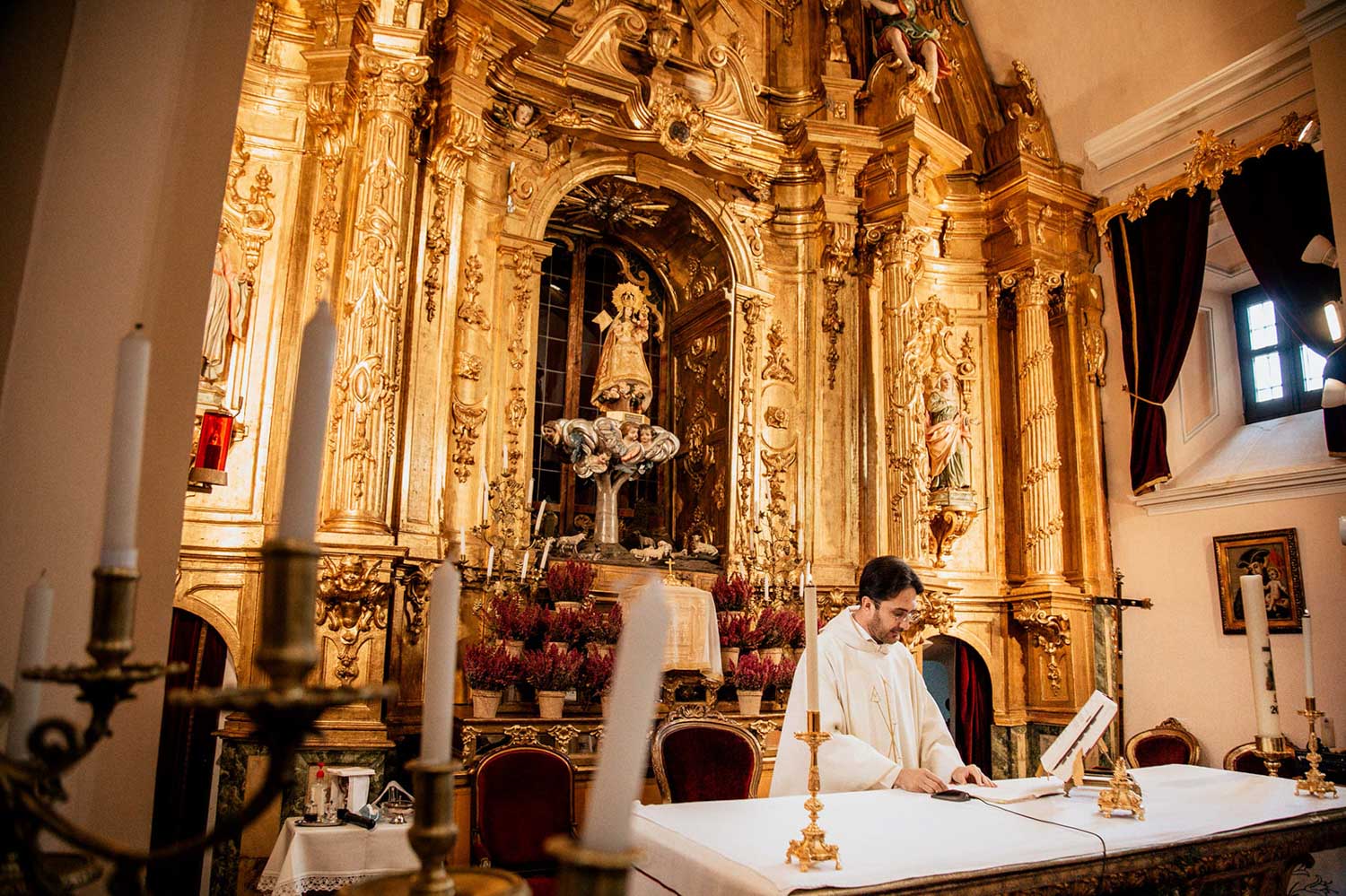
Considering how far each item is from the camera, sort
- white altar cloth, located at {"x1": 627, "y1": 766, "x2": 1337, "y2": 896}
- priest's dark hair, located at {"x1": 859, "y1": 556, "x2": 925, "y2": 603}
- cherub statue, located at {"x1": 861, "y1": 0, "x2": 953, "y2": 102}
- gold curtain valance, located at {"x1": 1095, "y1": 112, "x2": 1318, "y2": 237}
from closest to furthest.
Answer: white altar cloth, located at {"x1": 627, "y1": 766, "x2": 1337, "y2": 896} < priest's dark hair, located at {"x1": 859, "y1": 556, "x2": 925, "y2": 603} < gold curtain valance, located at {"x1": 1095, "y1": 112, "x2": 1318, "y2": 237} < cherub statue, located at {"x1": 861, "y1": 0, "x2": 953, "y2": 102}

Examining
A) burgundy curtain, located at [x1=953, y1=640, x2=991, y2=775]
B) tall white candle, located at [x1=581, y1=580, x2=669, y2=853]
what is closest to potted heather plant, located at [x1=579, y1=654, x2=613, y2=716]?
burgundy curtain, located at [x1=953, y1=640, x2=991, y2=775]

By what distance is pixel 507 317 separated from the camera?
7145 millimetres

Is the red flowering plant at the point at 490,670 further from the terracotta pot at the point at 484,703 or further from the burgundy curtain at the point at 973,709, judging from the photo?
the burgundy curtain at the point at 973,709

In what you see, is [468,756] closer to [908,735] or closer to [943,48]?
[908,735]

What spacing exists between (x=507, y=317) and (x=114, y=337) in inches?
238

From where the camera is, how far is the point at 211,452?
5.38 metres

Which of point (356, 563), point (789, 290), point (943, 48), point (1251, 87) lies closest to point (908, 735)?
point (356, 563)

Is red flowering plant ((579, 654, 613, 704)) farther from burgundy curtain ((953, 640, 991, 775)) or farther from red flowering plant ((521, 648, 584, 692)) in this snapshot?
burgundy curtain ((953, 640, 991, 775))

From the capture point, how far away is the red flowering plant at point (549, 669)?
5469mm

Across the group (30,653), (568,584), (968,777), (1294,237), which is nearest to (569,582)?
(568,584)

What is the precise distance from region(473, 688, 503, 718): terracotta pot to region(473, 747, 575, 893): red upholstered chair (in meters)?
1.04

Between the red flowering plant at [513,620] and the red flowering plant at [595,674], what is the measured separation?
0.41 metres

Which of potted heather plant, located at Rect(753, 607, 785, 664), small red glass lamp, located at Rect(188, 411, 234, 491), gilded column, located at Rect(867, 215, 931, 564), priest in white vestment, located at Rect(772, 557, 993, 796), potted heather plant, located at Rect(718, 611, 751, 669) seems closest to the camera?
priest in white vestment, located at Rect(772, 557, 993, 796)

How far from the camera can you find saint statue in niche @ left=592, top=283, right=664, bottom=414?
7.62 metres
